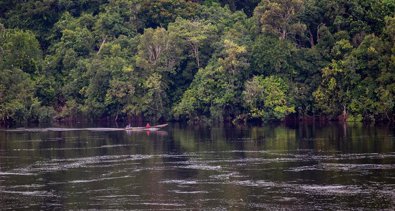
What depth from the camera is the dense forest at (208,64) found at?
91.4 meters

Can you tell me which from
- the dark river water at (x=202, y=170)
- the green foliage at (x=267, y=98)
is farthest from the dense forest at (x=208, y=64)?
the dark river water at (x=202, y=170)

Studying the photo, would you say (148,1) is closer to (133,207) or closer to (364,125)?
(364,125)

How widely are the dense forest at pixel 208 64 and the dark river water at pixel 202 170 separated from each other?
11.1 meters

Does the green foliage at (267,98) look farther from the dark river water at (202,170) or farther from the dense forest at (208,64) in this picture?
the dark river water at (202,170)

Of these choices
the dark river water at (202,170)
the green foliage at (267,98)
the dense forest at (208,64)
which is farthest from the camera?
the green foliage at (267,98)

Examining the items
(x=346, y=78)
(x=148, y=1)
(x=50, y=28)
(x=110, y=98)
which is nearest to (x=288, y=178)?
(x=346, y=78)

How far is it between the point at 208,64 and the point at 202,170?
44.0 m

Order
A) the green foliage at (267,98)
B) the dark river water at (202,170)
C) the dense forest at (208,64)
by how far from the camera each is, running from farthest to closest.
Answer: the green foliage at (267,98)
the dense forest at (208,64)
the dark river water at (202,170)

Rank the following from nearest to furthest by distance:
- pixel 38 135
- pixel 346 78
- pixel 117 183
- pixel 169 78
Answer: pixel 117 183
pixel 38 135
pixel 346 78
pixel 169 78

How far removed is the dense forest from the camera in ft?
300

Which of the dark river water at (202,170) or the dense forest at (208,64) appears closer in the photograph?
the dark river water at (202,170)

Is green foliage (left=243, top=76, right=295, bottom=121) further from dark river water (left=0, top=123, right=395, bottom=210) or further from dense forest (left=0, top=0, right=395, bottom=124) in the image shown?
dark river water (left=0, top=123, right=395, bottom=210)

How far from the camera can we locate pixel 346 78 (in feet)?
299

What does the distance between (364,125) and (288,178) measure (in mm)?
36675
